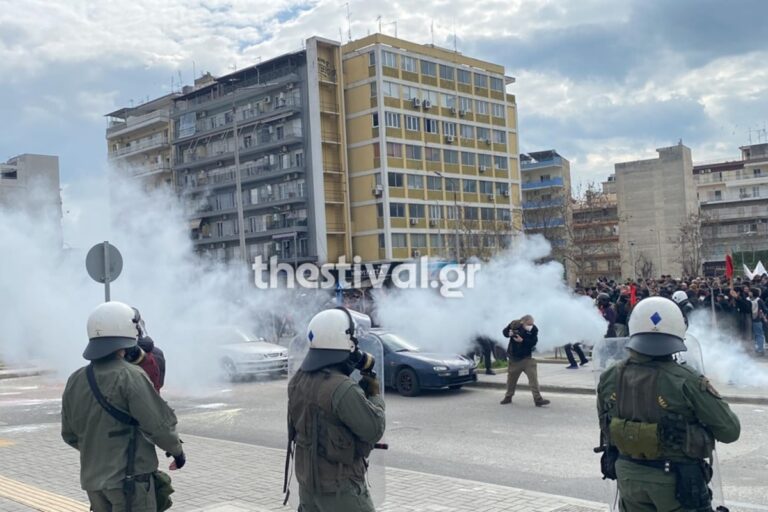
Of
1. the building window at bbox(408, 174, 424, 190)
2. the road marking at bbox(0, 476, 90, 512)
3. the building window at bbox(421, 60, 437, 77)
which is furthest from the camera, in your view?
the building window at bbox(421, 60, 437, 77)

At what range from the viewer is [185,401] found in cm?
1484

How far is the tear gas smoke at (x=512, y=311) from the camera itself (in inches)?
655

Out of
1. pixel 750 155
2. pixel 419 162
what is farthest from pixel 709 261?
pixel 419 162

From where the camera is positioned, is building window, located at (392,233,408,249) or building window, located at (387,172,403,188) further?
building window, located at (392,233,408,249)

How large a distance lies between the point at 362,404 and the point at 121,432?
4.78 ft

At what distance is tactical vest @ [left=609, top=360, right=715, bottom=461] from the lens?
3775mm

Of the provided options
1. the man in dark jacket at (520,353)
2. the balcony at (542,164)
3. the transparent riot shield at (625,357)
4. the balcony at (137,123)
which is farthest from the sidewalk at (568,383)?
the balcony at (542,164)

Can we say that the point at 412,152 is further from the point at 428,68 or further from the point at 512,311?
the point at 512,311

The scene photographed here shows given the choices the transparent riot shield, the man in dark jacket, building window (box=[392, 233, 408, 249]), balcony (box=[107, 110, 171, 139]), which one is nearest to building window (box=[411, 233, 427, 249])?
building window (box=[392, 233, 408, 249])

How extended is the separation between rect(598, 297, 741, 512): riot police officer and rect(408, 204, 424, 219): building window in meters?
58.2

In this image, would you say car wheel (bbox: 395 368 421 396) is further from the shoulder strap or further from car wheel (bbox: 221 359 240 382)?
the shoulder strap

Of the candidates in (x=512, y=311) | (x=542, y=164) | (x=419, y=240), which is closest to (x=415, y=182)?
(x=419, y=240)

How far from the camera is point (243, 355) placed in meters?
17.7

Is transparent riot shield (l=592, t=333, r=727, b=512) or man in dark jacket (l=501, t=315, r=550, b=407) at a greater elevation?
transparent riot shield (l=592, t=333, r=727, b=512)
